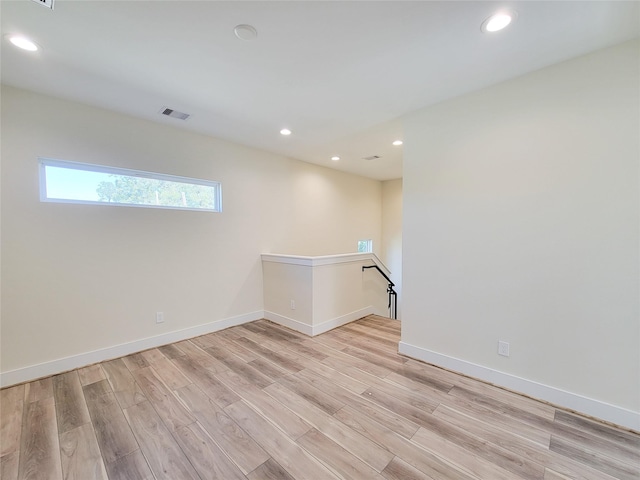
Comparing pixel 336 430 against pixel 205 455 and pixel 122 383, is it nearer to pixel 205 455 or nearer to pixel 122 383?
pixel 205 455

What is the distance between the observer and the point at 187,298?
138 inches

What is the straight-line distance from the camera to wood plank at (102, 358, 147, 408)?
7.26ft

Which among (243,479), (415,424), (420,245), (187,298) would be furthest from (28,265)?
(420,245)

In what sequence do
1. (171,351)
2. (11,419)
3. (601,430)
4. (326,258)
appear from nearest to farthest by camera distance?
(601,430)
(11,419)
(171,351)
(326,258)

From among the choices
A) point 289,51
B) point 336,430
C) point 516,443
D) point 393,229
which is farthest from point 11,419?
point 393,229

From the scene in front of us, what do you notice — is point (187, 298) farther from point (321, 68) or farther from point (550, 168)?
point (550, 168)

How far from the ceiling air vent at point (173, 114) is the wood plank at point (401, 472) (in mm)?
3681

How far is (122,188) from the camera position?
10.0 feet

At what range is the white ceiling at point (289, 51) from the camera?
1.61 m

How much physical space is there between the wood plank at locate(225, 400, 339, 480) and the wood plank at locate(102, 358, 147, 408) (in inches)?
33.2

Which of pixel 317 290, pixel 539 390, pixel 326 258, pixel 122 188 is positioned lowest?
pixel 539 390

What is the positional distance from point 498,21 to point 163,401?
370cm

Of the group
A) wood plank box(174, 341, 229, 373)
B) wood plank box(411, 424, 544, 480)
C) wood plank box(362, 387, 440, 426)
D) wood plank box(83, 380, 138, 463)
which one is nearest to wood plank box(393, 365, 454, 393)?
wood plank box(362, 387, 440, 426)

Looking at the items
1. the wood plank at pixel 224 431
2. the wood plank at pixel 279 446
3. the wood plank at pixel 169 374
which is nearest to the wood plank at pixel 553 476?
the wood plank at pixel 279 446
